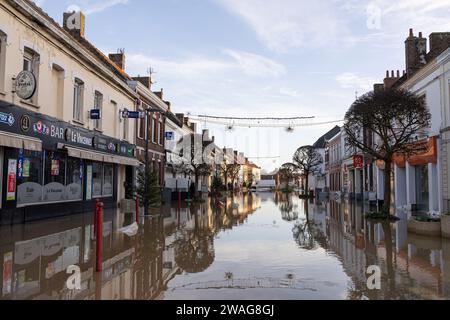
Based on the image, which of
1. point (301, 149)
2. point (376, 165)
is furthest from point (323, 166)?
point (376, 165)

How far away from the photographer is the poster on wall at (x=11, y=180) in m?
12.3

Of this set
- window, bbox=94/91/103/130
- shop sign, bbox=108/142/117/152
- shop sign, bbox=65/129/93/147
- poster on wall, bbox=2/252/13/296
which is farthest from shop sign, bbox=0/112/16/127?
shop sign, bbox=108/142/117/152

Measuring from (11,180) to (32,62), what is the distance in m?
4.37

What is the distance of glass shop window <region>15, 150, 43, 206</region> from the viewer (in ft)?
42.6

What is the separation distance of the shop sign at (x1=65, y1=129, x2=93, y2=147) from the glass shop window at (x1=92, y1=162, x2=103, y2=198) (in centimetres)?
146

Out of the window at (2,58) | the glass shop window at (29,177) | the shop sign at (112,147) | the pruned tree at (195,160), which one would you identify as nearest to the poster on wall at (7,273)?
the glass shop window at (29,177)

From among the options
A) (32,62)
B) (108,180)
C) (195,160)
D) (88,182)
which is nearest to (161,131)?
(195,160)

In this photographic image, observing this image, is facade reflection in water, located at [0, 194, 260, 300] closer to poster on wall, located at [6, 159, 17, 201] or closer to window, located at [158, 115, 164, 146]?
poster on wall, located at [6, 159, 17, 201]

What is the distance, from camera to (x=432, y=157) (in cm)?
1795

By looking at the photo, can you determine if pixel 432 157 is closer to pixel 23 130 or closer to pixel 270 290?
pixel 270 290

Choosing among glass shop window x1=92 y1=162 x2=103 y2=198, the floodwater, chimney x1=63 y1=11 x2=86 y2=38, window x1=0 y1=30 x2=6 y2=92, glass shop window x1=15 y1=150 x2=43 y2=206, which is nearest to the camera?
the floodwater

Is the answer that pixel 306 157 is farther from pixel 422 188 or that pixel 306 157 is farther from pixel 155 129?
pixel 422 188
